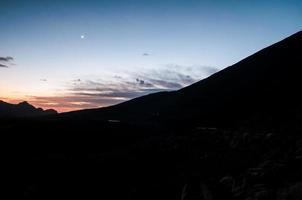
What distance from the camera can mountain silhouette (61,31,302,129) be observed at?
68750 millimetres

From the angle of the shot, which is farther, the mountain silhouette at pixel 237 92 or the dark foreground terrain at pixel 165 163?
the mountain silhouette at pixel 237 92

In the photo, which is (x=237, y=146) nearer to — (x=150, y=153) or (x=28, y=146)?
(x=150, y=153)

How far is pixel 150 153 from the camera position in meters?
34.8

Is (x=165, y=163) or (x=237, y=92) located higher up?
(x=237, y=92)

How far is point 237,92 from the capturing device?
94.2 m

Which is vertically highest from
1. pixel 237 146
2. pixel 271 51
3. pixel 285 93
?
pixel 271 51

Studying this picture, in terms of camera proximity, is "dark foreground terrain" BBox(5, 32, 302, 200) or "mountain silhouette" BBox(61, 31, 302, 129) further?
"mountain silhouette" BBox(61, 31, 302, 129)

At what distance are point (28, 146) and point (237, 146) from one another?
2823 centimetres

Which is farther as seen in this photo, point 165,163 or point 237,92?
point 237,92

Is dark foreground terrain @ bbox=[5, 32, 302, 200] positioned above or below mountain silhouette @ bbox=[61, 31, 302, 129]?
below

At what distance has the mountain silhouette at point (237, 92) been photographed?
6875 centimetres

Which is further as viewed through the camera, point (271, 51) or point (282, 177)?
point (271, 51)

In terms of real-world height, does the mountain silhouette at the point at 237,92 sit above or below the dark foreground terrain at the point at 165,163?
above

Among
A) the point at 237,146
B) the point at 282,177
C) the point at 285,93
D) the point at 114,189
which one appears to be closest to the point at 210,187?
the point at 282,177
